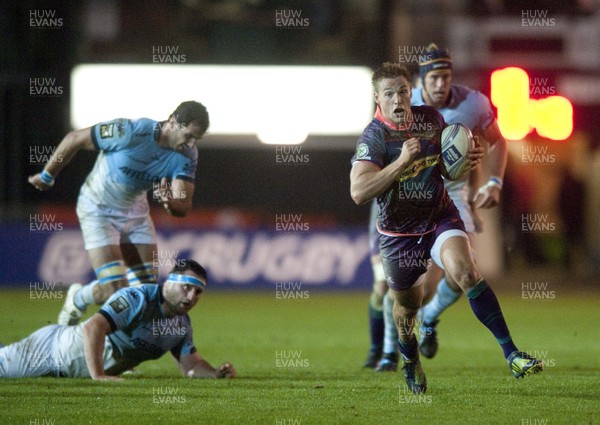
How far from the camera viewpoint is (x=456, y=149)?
7.63 meters

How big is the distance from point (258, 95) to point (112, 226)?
1280cm

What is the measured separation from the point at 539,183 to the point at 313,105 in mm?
5395

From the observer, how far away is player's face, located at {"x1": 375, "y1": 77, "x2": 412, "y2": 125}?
302 inches

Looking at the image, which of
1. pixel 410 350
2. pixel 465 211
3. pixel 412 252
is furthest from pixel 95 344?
pixel 465 211

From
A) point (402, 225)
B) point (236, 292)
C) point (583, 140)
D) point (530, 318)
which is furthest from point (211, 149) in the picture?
point (402, 225)

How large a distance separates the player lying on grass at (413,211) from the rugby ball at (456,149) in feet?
0.17

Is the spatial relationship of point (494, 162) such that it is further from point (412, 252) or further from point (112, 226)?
point (112, 226)

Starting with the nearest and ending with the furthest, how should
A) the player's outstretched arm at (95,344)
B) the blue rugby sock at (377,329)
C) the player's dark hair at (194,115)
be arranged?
the player's outstretched arm at (95,344) → the player's dark hair at (194,115) → the blue rugby sock at (377,329)

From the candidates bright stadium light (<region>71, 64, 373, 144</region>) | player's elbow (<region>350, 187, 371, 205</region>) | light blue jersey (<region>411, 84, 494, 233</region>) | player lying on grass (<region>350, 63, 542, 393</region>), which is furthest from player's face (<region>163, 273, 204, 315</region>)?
bright stadium light (<region>71, 64, 373, 144</region>)

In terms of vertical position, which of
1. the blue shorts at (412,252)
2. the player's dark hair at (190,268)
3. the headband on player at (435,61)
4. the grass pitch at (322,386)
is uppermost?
the headband on player at (435,61)

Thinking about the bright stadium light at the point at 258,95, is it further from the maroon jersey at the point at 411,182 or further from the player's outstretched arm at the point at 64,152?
the maroon jersey at the point at 411,182

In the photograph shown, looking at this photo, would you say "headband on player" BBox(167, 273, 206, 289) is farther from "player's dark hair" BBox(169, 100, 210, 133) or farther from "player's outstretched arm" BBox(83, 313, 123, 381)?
"player's dark hair" BBox(169, 100, 210, 133)

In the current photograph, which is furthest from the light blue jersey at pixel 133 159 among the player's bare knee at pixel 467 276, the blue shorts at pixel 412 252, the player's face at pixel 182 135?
the player's bare knee at pixel 467 276

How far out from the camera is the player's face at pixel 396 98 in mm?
7672
